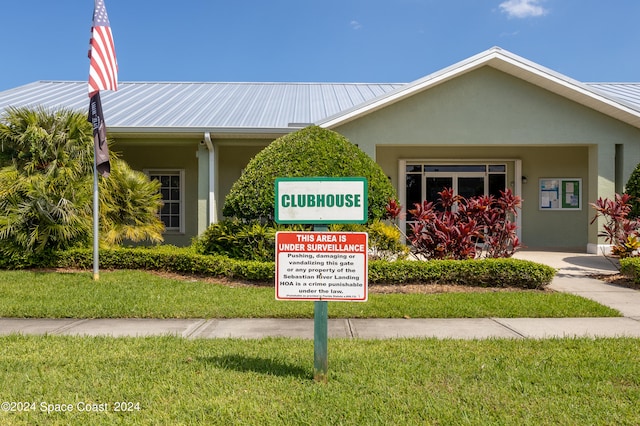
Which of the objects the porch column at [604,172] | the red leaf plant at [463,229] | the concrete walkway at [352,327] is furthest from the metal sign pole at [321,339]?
the porch column at [604,172]

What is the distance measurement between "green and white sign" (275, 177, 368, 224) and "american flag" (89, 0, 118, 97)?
6370mm

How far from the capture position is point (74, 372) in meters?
3.66

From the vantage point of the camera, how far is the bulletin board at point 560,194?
13.7 metres

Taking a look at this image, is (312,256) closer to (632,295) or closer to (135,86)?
(632,295)

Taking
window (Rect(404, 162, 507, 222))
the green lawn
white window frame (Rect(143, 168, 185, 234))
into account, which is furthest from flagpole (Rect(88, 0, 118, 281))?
window (Rect(404, 162, 507, 222))

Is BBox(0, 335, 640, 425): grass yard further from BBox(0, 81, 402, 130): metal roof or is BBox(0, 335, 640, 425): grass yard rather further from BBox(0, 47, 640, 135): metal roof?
BBox(0, 81, 402, 130): metal roof

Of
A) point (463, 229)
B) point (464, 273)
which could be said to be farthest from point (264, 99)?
point (464, 273)

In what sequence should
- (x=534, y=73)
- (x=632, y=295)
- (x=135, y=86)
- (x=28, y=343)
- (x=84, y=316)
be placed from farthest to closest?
(x=135, y=86) → (x=534, y=73) → (x=632, y=295) → (x=84, y=316) → (x=28, y=343)

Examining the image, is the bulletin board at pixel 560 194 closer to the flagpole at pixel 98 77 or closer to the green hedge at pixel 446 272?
the green hedge at pixel 446 272

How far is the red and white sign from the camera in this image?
330 cm

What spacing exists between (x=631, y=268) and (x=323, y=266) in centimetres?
760

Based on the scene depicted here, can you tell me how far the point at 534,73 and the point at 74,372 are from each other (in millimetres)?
11470

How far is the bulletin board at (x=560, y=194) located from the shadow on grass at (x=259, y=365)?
1265 cm

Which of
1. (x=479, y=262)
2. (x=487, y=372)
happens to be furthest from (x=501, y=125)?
(x=487, y=372)
